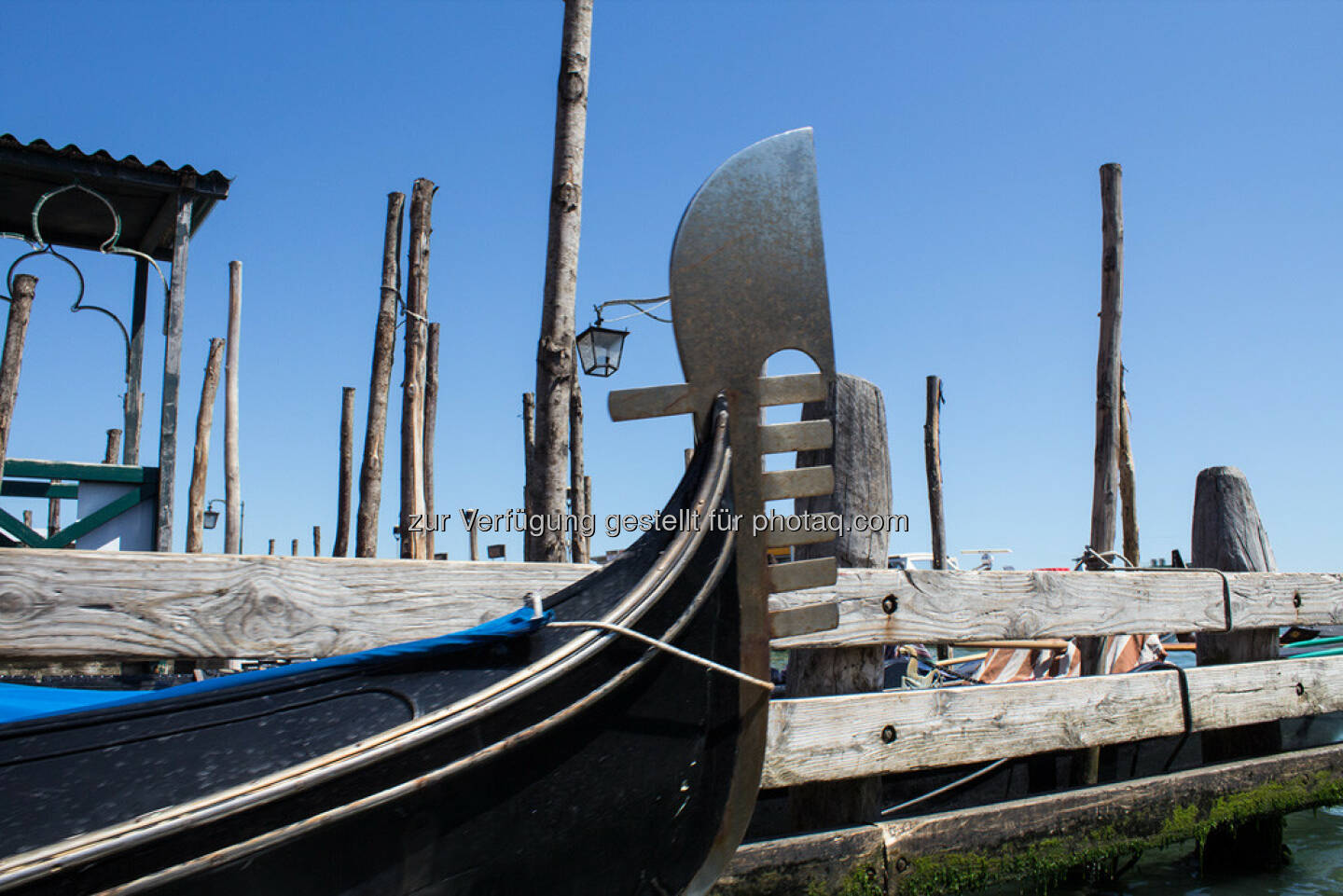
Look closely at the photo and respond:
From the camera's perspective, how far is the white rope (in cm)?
169

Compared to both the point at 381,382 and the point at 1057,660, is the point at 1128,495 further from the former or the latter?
the point at 381,382

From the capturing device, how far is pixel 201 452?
12.8 m

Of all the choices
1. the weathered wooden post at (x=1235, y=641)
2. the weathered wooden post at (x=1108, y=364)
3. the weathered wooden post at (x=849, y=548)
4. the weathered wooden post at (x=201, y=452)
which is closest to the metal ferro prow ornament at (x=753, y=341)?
the weathered wooden post at (x=849, y=548)

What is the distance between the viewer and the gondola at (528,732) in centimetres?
126

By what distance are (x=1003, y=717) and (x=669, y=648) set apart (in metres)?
1.86

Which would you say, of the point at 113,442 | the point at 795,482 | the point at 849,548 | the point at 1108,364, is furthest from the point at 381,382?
the point at 113,442

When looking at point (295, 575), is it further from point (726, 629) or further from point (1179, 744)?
point (1179, 744)

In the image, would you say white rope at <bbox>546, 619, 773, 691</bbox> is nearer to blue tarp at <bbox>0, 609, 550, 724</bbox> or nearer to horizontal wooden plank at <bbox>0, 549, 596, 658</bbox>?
blue tarp at <bbox>0, 609, 550, 724</bbox>

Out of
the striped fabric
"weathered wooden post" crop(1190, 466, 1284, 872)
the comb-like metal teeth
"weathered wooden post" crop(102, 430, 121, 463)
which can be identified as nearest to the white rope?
the comb-like metal teeth

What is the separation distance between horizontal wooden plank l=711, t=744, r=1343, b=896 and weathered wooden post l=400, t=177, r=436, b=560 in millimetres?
6267

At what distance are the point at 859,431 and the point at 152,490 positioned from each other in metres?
4.08

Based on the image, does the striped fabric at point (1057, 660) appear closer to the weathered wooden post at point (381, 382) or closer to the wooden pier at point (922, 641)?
the wooden pier at point (922, 641)

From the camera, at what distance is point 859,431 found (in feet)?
9.99

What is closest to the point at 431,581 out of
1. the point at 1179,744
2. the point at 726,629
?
the point at 726,629
